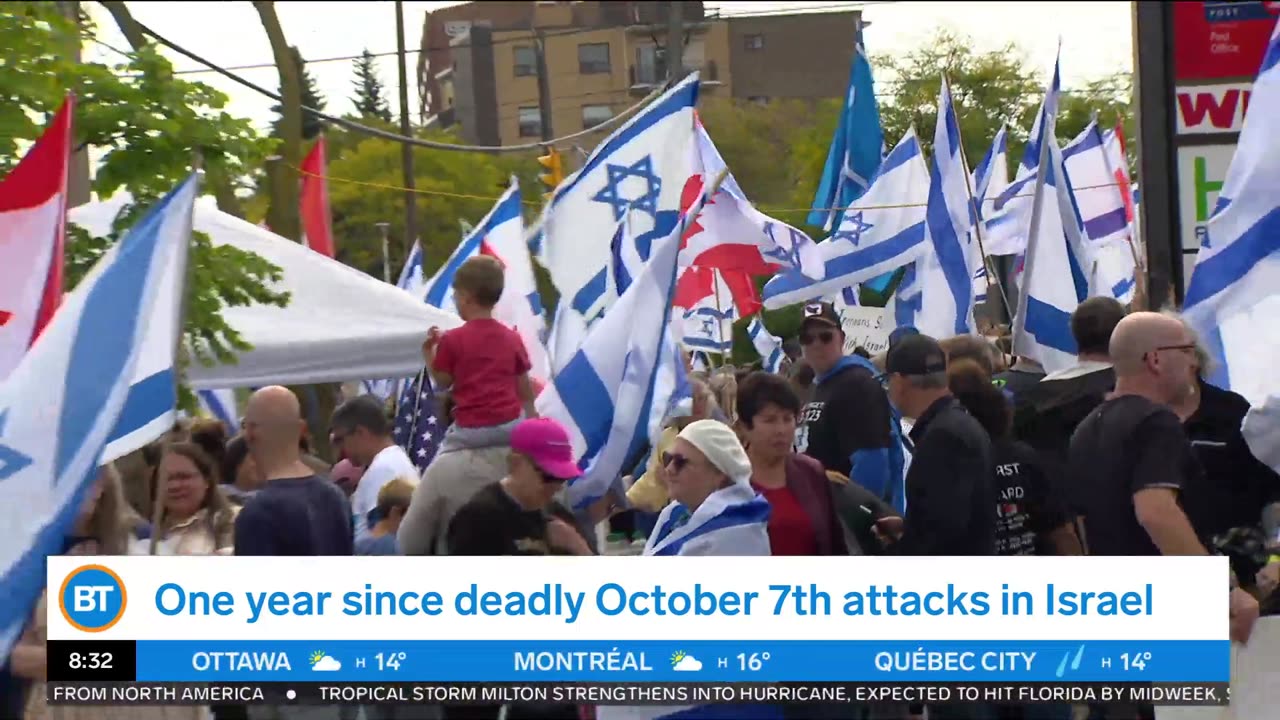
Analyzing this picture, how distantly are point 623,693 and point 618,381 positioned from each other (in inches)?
Answer: 95.0

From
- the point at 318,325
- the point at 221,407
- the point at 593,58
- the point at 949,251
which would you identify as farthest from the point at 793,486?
the point at 593,58

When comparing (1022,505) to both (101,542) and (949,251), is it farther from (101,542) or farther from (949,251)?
(949,251)

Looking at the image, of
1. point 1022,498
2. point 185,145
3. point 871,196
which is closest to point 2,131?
point 185,145

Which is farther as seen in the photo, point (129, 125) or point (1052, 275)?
point (1052, 275)

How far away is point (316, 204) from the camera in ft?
80.7

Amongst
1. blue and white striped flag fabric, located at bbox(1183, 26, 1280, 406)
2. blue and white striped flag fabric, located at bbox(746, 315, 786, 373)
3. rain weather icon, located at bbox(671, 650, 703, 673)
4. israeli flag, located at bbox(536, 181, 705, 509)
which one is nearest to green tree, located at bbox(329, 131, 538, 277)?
blue and white striped flag fabric, located at bbox(746, 315, 786, 373)

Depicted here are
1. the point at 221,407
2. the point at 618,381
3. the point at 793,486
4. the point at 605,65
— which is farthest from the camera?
the point at 605,65

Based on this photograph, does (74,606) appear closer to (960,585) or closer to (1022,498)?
(960,585)

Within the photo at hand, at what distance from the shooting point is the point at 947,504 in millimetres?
7277

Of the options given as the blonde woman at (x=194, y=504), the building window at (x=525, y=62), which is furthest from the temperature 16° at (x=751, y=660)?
the building window at (x=525, y=62)

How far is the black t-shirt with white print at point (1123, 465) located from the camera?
689 cm

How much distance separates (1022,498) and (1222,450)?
765 millimetres

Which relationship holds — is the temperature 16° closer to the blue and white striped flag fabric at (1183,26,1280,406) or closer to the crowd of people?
the crowd of people

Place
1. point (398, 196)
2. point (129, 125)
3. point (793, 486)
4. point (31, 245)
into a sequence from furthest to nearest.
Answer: point (398, 196), point (129, 125), point (31, 245), point (793, 486)
